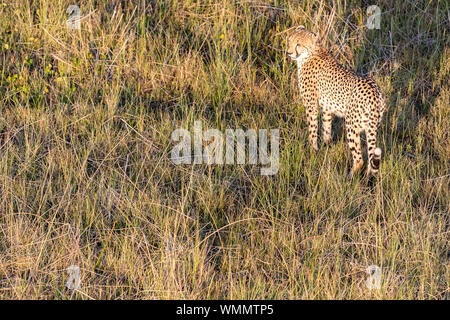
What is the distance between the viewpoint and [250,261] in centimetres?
357

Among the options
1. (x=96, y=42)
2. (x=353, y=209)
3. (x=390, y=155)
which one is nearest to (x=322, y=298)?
(x=353, y=209)

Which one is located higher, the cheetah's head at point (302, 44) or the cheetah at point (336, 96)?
the cheetah's head at point (302, 44)

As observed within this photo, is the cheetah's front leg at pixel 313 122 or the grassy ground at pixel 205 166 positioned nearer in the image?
the grassy ground at pixel 205 166

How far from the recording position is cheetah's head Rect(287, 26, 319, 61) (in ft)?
15.9

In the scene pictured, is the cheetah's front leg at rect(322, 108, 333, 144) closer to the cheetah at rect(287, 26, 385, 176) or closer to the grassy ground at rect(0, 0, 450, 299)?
the cheetah at rect(287, 26, 385, 176)

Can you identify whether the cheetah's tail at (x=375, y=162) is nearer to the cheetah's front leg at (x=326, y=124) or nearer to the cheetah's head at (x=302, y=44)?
the cheetah's front leg at (x=326, y=124)

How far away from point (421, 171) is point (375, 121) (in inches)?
21.2

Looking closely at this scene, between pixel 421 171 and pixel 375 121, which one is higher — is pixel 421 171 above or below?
below

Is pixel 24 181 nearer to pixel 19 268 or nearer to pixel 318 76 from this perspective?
pixel 19 268

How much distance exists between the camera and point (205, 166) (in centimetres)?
449

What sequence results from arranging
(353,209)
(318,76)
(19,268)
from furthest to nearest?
(318,76)
(353,209)
(19,268)

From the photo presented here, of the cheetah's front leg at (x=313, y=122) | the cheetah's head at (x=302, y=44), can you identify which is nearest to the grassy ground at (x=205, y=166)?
the cheetah's front leg at (x=313, y=122)

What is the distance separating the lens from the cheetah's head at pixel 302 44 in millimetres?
4840

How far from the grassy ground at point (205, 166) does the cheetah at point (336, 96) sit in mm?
165
